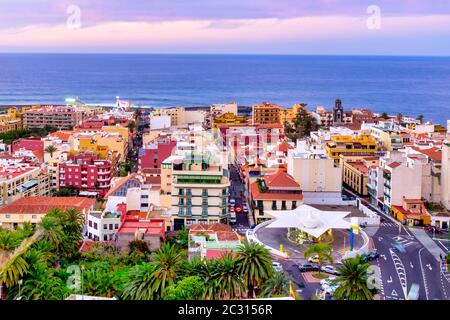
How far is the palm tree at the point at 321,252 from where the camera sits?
523 centimetres

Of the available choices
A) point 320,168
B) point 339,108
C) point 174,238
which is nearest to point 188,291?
point 174,238

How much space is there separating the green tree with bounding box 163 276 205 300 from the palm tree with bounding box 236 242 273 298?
0.40 meters

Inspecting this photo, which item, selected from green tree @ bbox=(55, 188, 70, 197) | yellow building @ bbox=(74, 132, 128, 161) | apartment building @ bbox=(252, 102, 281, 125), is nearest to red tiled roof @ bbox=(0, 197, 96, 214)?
green tree @ bbox=(55, 188, 70, 197)

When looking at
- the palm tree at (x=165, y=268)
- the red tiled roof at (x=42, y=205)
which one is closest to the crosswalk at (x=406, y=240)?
the palm tree at (x=165, y=268)

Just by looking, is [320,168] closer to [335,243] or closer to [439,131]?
[335,243]

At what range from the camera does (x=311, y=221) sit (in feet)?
19.4

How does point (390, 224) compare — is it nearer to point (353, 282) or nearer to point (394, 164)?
point (394, 164)

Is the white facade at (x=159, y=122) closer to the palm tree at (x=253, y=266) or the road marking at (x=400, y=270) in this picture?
the road marking at (x=400, y=270)

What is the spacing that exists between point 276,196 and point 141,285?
10.9 ft

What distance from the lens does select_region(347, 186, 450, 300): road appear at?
4641 millimetres

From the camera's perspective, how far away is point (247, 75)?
37.2 meters

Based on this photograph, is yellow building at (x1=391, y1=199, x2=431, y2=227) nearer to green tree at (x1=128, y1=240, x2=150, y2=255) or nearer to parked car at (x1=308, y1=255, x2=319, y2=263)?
parked car at (x1=308, y1=255, x2=319, y2=263)

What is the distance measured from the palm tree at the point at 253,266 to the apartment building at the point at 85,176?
4.69 meters

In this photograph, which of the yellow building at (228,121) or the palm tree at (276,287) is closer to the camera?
the palm tree at (276,287)
